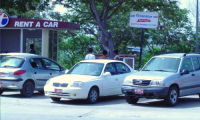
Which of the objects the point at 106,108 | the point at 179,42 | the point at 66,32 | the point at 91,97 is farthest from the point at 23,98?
the point at 179,42

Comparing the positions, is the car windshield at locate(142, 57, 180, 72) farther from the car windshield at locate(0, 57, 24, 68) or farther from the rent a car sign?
the rent a car sign

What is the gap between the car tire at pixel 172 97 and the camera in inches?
513

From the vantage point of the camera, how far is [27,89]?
1543cm

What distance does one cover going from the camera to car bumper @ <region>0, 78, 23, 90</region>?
14.9 m

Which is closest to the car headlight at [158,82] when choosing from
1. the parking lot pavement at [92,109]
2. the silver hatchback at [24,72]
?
the parking lot pavement at [92,109]

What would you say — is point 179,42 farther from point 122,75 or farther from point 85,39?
point 122,75

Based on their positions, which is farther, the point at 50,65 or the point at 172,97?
the point at 50,65

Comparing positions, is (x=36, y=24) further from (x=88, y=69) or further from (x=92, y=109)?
(x=92, y=109)

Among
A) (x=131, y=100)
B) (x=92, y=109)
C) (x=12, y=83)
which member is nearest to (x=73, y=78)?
(x=92, y=109)

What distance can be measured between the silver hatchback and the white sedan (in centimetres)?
159

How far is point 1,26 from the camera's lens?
22656 millimetres

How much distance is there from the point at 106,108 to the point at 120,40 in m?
19.7

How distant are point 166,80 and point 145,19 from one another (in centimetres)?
789

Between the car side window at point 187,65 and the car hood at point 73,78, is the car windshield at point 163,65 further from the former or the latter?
the car hood at point 73,78
